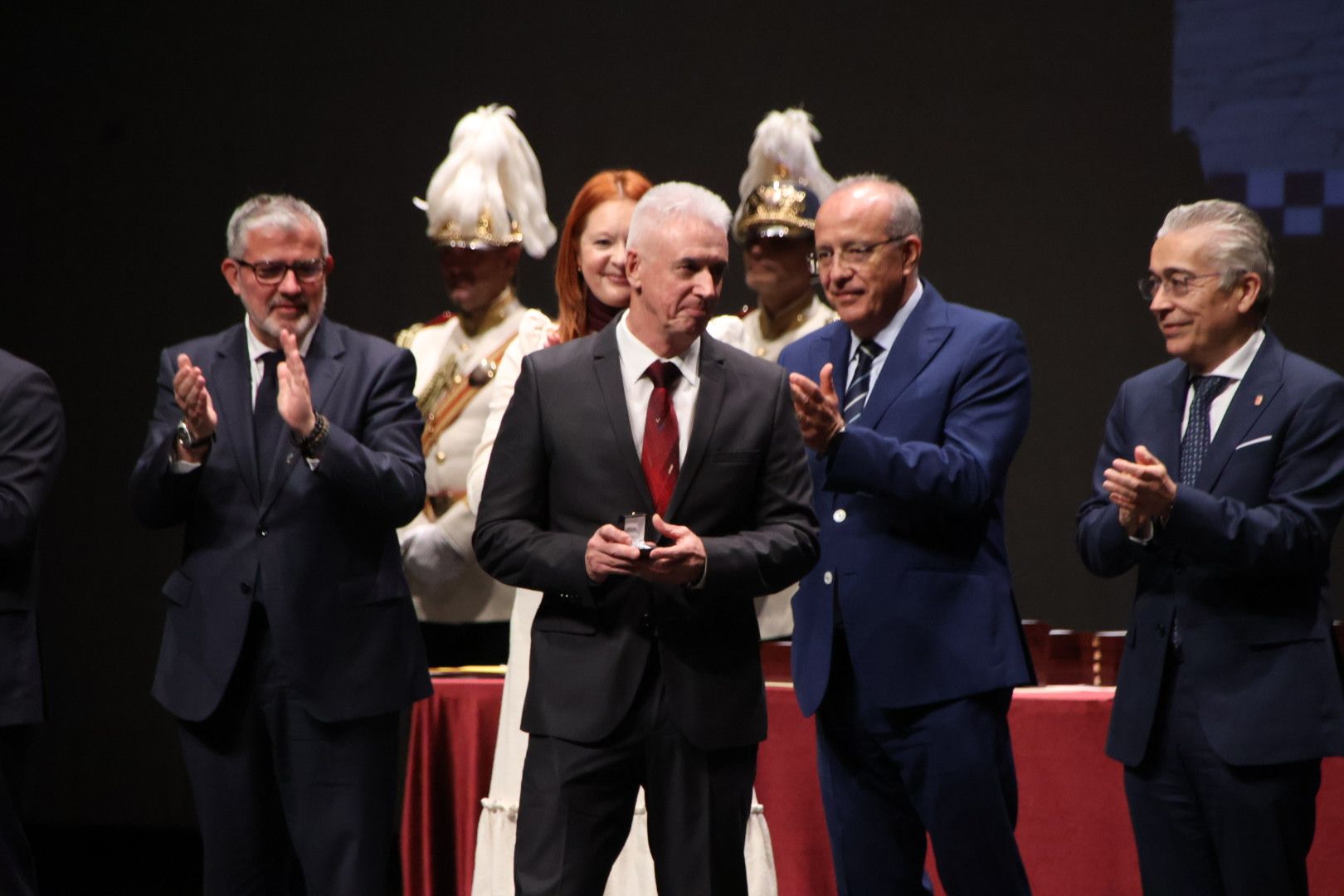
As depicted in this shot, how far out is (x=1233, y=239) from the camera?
2908 mm

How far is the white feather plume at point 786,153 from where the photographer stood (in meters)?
4.84

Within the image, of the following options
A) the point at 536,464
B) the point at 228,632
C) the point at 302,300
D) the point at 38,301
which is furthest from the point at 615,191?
the point at 38,301

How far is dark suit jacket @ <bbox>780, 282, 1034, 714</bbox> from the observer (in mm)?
2975

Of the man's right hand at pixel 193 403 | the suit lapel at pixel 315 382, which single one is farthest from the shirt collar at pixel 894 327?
the man's right hand at pixel 193 403

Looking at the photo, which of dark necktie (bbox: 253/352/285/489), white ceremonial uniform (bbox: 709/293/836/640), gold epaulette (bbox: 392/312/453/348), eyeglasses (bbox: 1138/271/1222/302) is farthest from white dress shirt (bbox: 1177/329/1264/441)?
gold epaulette (bbox: 392/312/453/348)

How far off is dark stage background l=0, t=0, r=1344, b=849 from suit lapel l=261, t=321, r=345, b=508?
8.98 feet

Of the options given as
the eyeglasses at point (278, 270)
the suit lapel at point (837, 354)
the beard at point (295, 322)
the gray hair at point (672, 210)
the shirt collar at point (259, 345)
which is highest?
the gray hair at point (672, 210)

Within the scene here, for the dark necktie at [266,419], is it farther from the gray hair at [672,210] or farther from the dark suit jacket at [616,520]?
the gray hair at [672,210]

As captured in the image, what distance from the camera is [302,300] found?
311 centimetres

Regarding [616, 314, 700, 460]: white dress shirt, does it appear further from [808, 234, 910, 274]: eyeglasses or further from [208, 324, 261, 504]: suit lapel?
[208, 324, 261, 504]: suit lapel

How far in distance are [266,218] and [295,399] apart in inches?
15.9

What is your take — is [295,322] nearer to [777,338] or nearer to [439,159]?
[777,338]

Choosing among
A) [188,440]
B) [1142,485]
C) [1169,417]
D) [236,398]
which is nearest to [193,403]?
[188,440]

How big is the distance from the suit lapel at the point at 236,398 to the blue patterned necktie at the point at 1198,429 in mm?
1719
